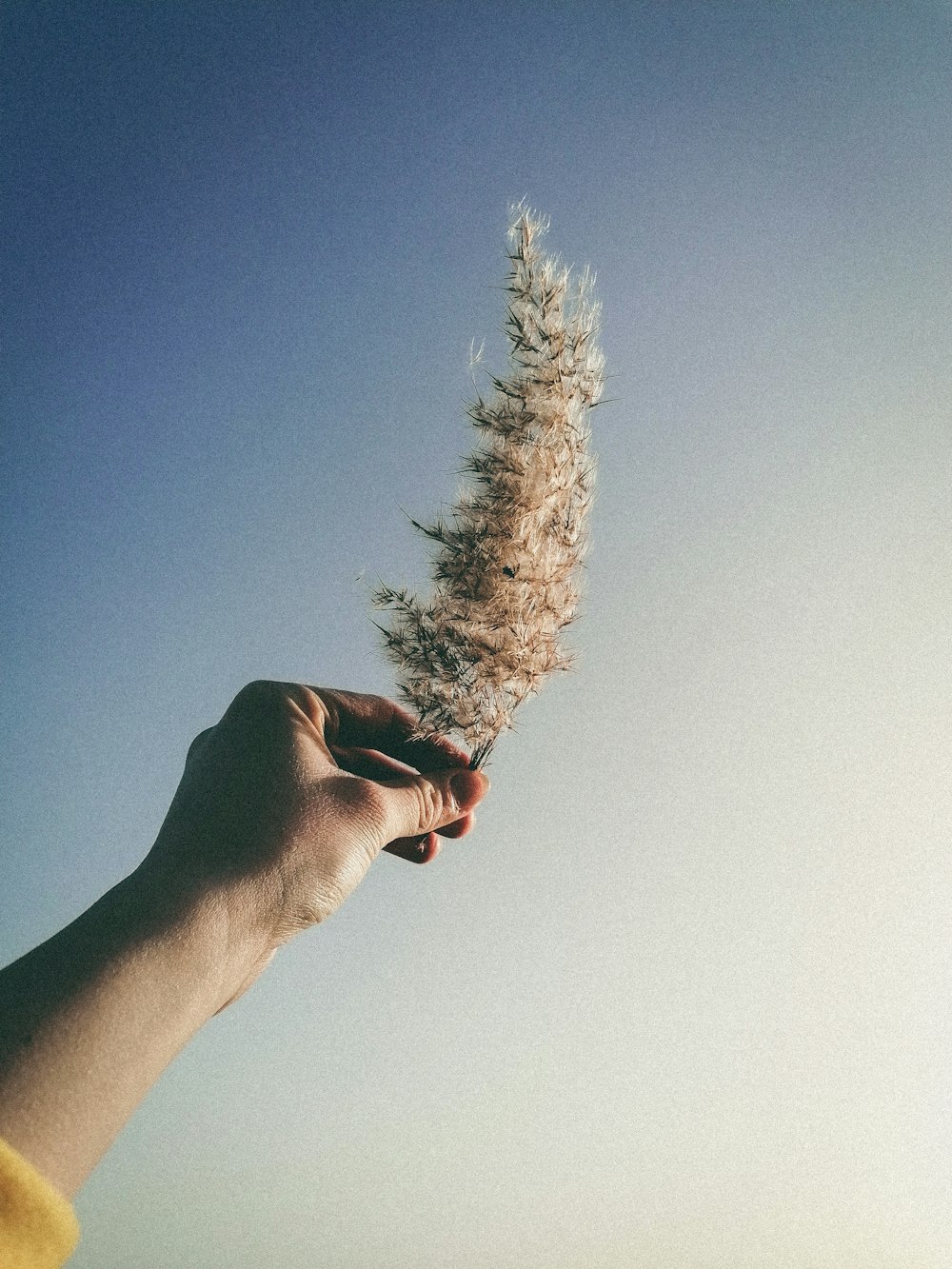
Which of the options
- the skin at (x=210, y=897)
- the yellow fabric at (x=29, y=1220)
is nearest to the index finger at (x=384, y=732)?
the skin at (x=210, y=897)

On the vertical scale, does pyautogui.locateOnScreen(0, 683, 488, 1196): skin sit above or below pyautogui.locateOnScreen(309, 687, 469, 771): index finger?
below

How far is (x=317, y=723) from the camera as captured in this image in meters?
2.93

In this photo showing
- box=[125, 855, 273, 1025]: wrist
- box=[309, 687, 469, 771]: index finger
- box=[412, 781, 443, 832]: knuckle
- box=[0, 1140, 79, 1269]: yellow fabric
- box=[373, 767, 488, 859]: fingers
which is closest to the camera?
box=[0, 1140, 79, 1269]: yellow fabric

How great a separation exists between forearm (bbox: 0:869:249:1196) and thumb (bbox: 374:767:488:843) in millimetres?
846

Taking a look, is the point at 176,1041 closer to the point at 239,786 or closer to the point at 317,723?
the point at 239,786

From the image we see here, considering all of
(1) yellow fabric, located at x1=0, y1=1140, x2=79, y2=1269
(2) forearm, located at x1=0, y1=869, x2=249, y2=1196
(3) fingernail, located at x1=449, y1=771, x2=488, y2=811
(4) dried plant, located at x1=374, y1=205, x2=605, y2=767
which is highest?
(4) dried plant, located at x1=374, y1=205, x2=605, y2=767

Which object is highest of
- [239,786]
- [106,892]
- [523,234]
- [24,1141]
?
[523,234]

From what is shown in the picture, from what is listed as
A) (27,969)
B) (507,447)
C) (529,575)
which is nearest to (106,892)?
(27,969)

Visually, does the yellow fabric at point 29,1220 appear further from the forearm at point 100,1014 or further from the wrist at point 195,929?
the wrist at point 195,929

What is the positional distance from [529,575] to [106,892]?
6.42ft

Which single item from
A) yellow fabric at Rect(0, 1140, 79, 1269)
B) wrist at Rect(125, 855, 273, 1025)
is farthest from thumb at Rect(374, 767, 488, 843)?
yellow fabric at Rect(0, 1140, 79, 1269)

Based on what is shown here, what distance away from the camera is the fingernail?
11.0ft

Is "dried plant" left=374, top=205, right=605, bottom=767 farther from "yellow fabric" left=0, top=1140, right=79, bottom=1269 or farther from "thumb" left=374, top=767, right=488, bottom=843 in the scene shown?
"yellow fabric" left=0, top=1140, right=79, bottom=1269

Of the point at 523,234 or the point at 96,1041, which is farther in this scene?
the point at 523,234
